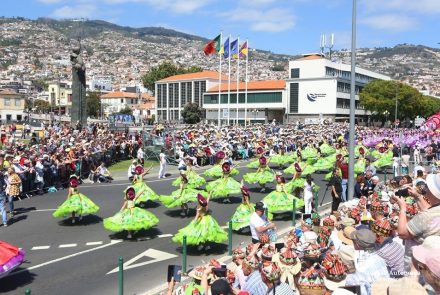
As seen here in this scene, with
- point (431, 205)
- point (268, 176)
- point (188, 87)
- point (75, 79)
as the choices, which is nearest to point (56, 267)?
point (431, 205)

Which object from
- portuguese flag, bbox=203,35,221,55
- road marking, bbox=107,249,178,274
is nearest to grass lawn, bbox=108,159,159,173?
road marking, bbox=107,249,178,274

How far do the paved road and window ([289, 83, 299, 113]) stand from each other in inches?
3000

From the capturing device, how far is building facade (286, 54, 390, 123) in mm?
90188

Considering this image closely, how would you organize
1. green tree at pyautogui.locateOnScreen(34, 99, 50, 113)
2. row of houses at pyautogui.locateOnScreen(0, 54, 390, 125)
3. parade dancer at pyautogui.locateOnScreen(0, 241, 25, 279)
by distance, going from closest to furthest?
parade dancer at pyautogui.locateOnScreen(0, 241, 25, 279) → row of houses at pyautogui.locateOnScreen(0, 54, 390, 125) → green tree at pyautogui.locateOnScreen(34, 99, 50, 113)

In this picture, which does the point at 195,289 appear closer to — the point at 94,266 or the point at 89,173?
the point at 94,266

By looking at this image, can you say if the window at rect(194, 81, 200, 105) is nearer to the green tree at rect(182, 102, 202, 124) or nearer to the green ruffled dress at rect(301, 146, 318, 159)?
the green tree at rect(182, 102, 202, 124)

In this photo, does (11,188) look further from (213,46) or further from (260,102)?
(260,102)

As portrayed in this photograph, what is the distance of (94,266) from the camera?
11336 millimetres

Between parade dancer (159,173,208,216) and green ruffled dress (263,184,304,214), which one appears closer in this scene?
green ruffled dress (263,184,304,214)

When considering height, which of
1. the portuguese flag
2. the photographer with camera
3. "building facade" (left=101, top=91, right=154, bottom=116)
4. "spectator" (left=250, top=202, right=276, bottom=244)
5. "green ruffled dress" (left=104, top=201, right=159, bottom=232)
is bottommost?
"green ruffled dress" (left=104, top=201, right=159, bottom=232)

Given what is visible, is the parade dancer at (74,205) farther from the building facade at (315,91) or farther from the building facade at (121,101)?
the building facade at (121,101)

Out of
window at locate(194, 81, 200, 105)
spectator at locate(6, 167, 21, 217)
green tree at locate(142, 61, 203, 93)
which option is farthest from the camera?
green tree at locate(142, 61, 203, 93)

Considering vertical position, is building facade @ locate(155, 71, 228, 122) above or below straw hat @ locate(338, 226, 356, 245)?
above

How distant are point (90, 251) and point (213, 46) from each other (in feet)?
121
